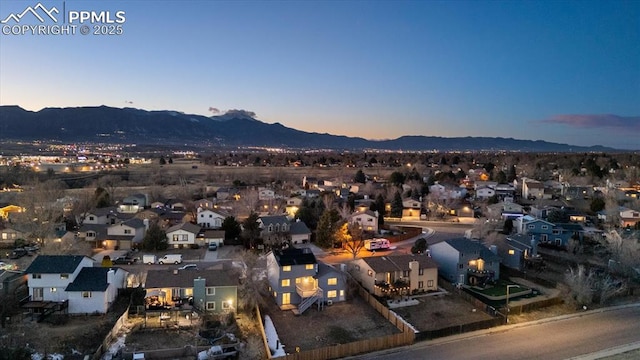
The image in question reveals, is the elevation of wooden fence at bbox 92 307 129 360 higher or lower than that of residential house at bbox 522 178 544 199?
lower

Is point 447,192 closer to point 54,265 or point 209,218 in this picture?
point 209,218

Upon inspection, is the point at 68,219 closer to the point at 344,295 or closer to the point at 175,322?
the point at 175,322

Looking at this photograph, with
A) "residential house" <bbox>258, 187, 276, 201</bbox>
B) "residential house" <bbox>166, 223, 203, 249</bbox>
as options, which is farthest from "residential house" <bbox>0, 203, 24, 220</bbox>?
"residential house" <bbox>258, 187, 276, 201</bbox>

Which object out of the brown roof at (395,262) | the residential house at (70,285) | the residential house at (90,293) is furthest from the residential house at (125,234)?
the brown roof at (395,262)

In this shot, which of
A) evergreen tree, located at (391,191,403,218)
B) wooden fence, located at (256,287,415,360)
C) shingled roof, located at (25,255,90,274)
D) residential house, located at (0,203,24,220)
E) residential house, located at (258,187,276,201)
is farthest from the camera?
residential house, located at (258,187,276,201)

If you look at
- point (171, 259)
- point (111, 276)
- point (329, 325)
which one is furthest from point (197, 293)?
point (171, 259)

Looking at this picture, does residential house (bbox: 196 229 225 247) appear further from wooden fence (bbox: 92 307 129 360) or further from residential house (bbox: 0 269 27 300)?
wooden fence (bbox: 92 307 129 360)
